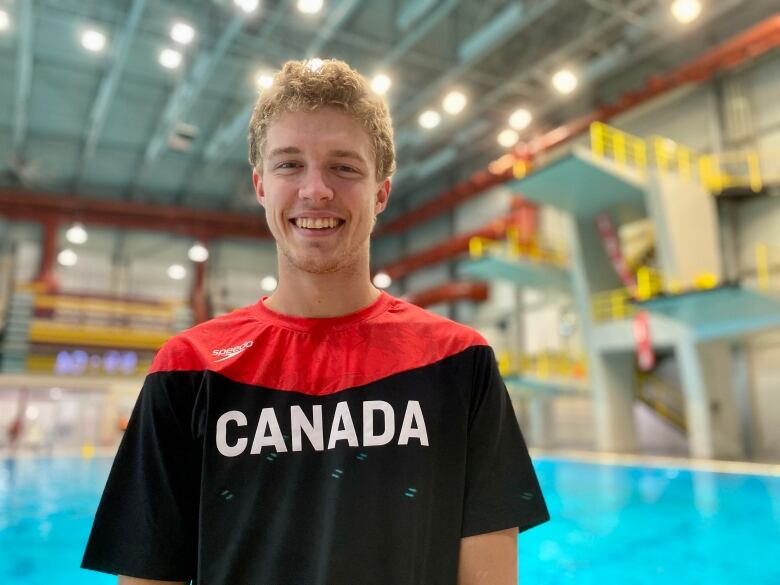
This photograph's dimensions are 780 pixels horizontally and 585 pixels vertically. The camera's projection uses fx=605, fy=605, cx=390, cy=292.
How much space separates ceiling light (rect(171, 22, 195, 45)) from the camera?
51.2 ft

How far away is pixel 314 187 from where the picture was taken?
5.44 feet

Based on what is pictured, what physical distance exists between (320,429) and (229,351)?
0.35 meters

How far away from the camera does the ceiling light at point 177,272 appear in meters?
32.8

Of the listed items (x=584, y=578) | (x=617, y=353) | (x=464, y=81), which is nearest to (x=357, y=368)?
(x=584, y=578)

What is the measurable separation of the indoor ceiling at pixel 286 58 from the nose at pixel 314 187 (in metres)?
16.9

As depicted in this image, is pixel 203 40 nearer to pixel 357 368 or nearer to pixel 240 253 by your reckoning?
pixel 240 253

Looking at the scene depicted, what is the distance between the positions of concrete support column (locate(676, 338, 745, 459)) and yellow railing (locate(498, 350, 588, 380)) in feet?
14.0

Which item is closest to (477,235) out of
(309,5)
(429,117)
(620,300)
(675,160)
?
(429,117)

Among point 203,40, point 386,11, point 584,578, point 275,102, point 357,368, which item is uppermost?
point 386,11

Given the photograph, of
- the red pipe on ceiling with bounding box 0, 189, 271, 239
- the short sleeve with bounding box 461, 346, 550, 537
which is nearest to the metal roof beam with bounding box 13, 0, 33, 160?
the red pipe on ceiling with bounding box 0, 189, 271, 239

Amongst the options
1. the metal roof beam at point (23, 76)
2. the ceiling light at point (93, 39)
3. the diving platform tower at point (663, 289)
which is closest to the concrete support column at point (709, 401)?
the diving platform tower at point (663, 289)

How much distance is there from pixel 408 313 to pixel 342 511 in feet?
1.98

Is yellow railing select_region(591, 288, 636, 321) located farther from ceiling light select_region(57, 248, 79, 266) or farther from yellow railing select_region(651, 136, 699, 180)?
ceiling light select_region(57, 248, 79, 266)

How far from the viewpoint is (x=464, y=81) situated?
72.6ft
